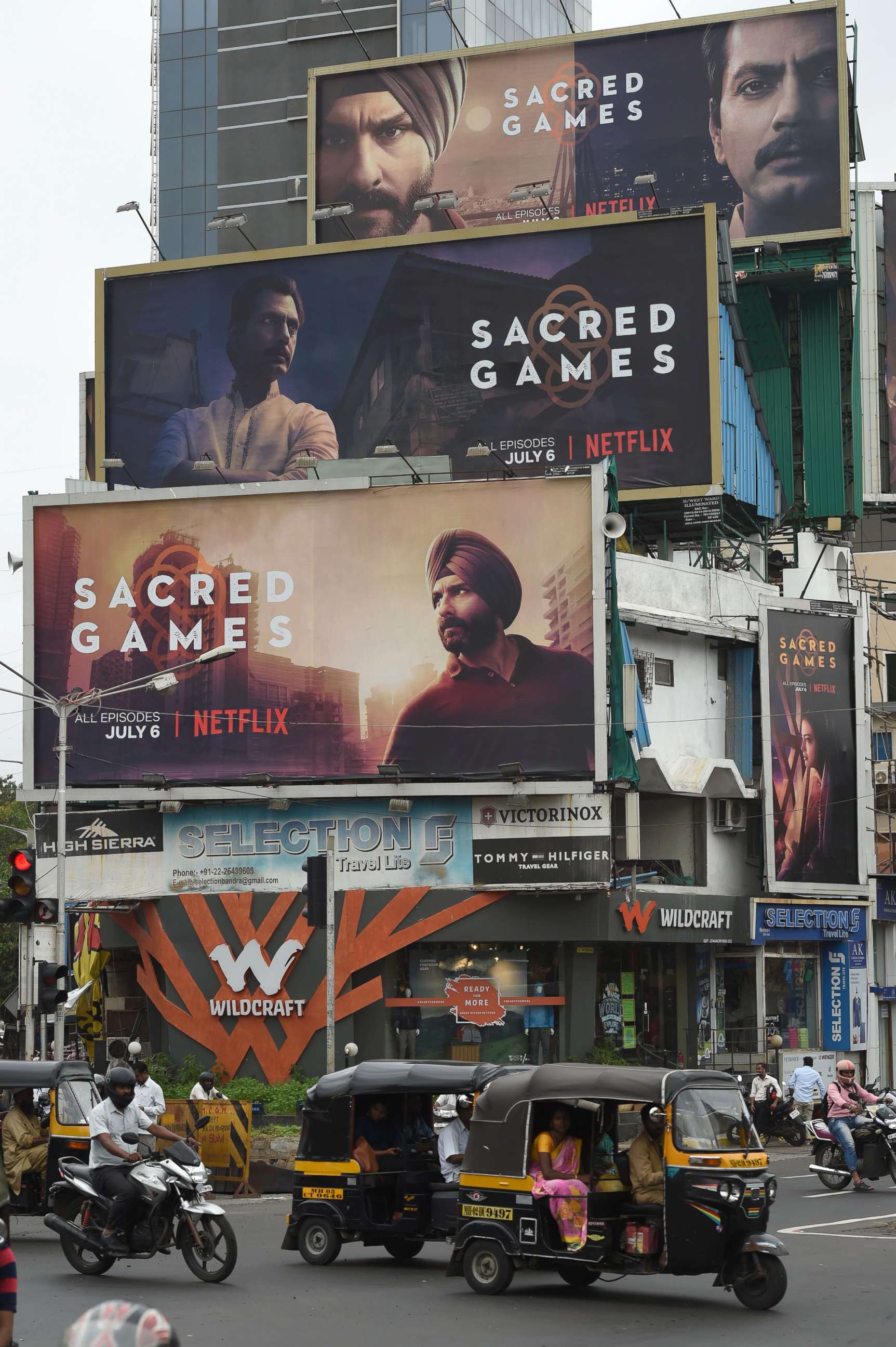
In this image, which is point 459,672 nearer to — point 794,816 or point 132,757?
point 132,757

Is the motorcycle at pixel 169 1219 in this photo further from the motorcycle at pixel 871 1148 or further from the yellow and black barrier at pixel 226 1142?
the motorcycle at pixel 871 1148

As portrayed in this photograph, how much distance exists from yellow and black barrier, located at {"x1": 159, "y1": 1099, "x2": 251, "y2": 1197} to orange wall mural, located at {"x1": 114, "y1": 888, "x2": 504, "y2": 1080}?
1269 centimetres

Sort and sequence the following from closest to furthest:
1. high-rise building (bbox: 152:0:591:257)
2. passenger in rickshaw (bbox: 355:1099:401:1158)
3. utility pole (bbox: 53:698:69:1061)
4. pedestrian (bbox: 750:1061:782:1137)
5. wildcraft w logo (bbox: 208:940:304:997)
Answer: passenger in rickshaw (bbox: 355:1099:401:1158) → utility pole (bbox: 53:698:69:1061) → pedestrian (bbox: 750:1061:782:1137) → wildcraft w logo (bbox: 208:940:304:997) → high-rise building (bbox: 152:0:591:257)

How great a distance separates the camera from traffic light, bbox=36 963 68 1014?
24875 millimetres

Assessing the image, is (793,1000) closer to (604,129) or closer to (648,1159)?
(604,129)

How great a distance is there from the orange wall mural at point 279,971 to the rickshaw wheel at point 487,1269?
2438cm

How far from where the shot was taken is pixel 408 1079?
722 inches

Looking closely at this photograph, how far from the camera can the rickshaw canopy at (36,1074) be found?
20672mm

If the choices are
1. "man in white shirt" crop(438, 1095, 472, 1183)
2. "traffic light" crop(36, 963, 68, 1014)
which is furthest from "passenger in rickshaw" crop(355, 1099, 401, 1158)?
"traffic light" crop(36, 963, 68, 1014)

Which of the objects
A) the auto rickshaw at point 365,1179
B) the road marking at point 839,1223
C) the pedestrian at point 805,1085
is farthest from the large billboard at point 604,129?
the auto rickshaw at point 365,1179

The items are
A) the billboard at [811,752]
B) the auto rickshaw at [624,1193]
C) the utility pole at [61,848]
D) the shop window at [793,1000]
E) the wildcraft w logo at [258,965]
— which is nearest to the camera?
the auto rickshaw at [624,1193]

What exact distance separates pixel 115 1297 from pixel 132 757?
27.7 m

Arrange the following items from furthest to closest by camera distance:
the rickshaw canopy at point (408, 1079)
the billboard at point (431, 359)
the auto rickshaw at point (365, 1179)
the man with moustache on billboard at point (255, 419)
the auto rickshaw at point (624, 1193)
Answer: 1. the man with moustache on billboard at point (255, 419)
2. the billboard at point (431, 359)
3. the rickshaw canopy at point (408, 1079)
4. the auto rickshaw at point (365, 1179)
5. the auto rickshaw at point (624, 1193)

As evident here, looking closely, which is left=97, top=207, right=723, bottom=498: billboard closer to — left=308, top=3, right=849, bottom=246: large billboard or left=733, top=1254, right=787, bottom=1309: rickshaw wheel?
left=308, top=3, right=849, bottom=246: large billboard
